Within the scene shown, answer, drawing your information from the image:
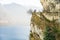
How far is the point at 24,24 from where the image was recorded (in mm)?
5547

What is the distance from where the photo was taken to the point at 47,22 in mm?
5027

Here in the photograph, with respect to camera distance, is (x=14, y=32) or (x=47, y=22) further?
(x=14, y=32)

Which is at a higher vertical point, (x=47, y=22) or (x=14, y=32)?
(x=47, y=22)

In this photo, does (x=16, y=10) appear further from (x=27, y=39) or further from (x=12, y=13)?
(x=27, y=39)

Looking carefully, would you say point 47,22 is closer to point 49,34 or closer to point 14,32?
point 49,34

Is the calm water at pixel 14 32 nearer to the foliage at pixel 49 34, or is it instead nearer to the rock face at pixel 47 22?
the rock face at pixel 47 22

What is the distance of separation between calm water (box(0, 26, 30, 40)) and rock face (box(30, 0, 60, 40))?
234 millimetres

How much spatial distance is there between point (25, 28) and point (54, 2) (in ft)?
4.03

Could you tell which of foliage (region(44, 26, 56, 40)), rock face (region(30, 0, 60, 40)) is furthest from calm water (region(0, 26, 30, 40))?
foliage (region(44, 26, 56, 40))

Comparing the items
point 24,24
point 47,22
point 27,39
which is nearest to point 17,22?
point 24,24

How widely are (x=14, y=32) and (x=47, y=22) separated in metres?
1.21

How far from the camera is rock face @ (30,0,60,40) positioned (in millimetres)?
4914

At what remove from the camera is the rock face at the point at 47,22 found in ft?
16.1

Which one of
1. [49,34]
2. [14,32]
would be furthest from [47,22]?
[14,32]
